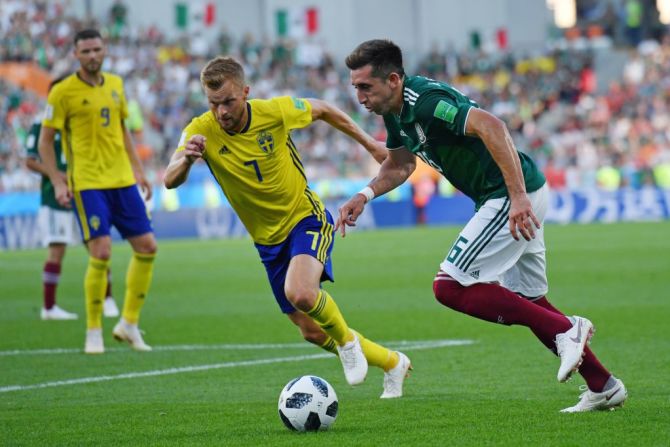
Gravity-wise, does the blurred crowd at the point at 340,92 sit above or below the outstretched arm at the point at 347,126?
below

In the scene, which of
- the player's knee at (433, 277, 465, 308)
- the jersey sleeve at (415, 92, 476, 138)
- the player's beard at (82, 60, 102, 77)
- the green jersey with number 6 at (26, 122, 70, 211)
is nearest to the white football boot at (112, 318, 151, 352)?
the player's beard at (82, 60, 102, 77)

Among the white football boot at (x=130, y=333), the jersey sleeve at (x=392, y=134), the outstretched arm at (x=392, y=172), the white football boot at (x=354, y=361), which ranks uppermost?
the jersey sleeve at (x=392, y=134)

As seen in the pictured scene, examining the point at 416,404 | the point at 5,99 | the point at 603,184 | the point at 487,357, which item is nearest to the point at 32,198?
the point at 5,99

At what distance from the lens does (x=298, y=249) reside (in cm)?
762

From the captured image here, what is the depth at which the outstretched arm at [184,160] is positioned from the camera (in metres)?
6.81

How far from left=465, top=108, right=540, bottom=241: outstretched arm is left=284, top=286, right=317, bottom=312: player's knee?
142 centimetres

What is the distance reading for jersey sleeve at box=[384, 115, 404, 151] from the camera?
7062 mm

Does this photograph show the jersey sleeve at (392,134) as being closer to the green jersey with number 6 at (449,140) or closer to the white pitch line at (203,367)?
the green jersey with number 6 at (449,140)

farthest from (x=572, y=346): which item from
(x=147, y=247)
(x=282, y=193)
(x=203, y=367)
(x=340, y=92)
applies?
(x=340, y=92)

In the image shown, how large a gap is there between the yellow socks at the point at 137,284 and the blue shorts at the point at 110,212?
0.23 meters

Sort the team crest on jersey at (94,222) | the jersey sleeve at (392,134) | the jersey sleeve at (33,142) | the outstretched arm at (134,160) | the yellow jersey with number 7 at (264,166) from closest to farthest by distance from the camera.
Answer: the jersey sleeve at (392,134) < the yellow jersey with number 7 at (264,166) < the team crest on jersey at (94,222) < the outstretched arm at (134,160) < the jersey sleeve at (33,142)

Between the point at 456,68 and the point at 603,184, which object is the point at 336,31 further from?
the point at 603,184

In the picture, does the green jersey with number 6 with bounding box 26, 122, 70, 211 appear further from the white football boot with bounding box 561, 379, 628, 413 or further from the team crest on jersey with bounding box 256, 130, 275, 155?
the white football boot with bounding box 561, 379, 628, 413

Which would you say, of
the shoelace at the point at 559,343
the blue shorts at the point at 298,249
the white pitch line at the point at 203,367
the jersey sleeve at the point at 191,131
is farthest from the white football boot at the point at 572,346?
the white pitch line at the point at 203,367
